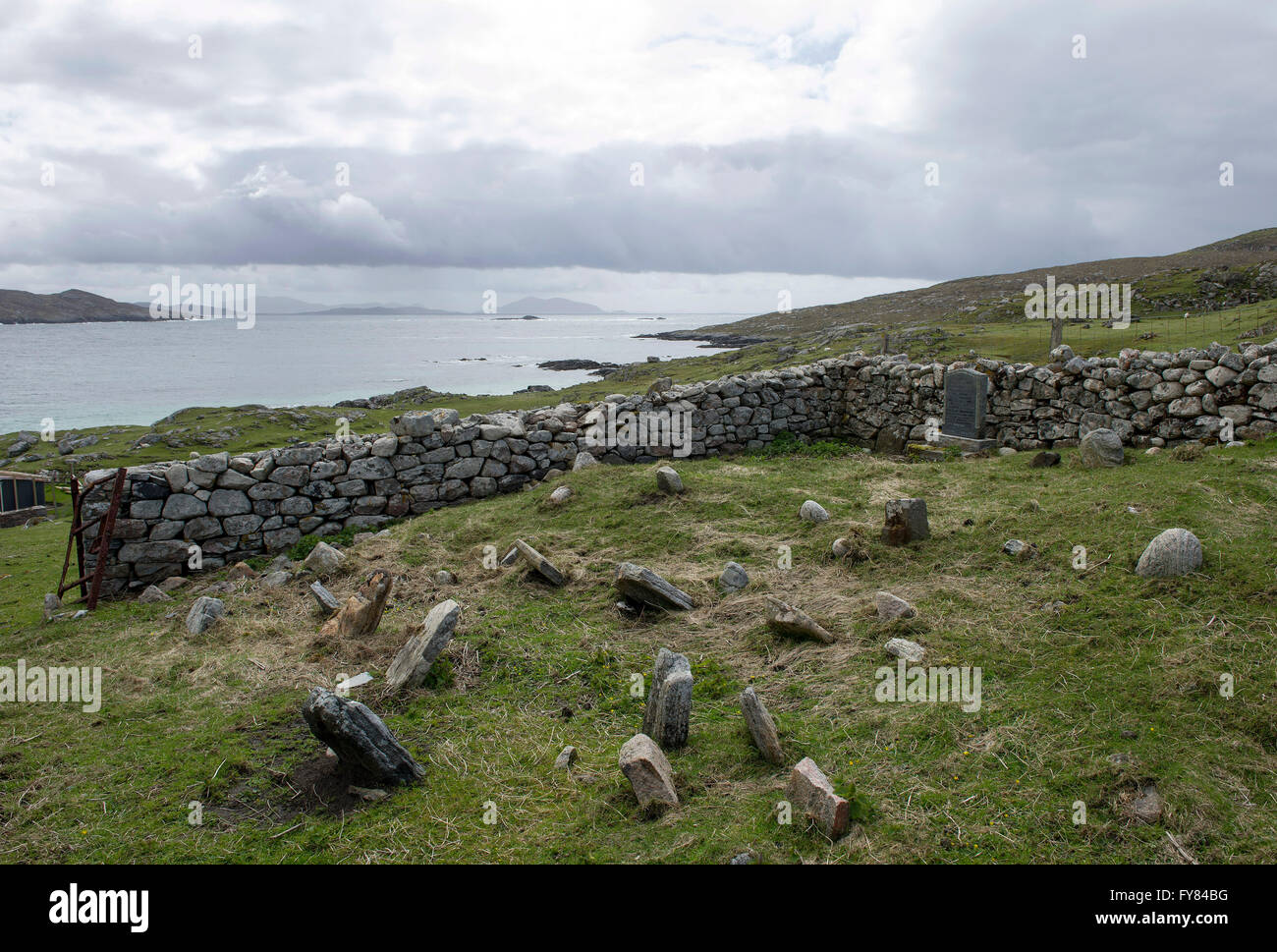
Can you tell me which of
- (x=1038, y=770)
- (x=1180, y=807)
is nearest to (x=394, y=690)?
(x=1038, y=770)

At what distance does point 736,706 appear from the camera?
5793mm

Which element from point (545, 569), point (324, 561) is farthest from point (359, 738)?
point (324, 561)

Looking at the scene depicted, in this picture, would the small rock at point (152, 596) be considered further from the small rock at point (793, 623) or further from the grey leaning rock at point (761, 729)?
the grey leaning rock at point (761, 729)

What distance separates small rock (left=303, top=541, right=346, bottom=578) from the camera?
32.8 feet

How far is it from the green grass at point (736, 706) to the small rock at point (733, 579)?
0.19 metres

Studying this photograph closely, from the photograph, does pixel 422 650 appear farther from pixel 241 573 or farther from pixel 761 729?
pixel 241 573

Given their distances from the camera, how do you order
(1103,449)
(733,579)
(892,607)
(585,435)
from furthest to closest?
(585,435), (1103,449), (733,579), (892,607)

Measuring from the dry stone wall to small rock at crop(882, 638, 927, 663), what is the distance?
29.5 ft

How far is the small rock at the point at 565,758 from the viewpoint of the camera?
5.12 metres

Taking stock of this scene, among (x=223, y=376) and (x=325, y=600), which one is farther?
(x=223, y=376)

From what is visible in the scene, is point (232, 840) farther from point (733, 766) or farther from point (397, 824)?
point (733, 766)

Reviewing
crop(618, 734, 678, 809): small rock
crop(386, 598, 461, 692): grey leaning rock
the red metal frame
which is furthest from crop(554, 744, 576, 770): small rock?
the red metal frame

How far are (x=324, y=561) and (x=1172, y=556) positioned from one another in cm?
971
